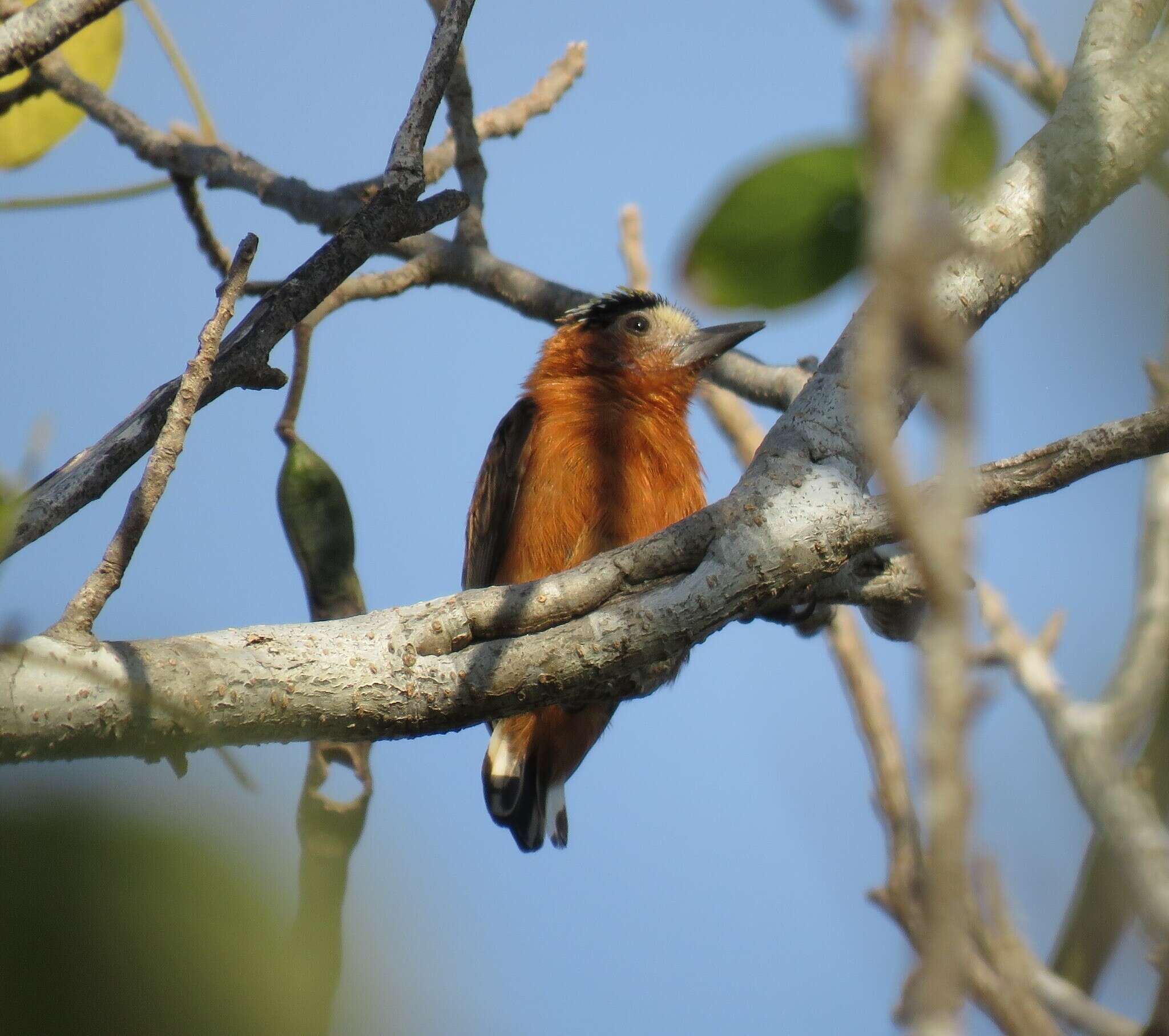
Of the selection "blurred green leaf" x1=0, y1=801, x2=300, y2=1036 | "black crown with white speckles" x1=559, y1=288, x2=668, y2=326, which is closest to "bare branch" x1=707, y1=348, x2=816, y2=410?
"black crown with white speckles" x1=559, y1=288, x2=668, y2=326

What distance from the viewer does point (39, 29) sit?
328 cm

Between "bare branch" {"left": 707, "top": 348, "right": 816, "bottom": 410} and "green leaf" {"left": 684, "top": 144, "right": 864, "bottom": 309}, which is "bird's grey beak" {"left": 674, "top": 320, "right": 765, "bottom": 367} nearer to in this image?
"bare branch" {"left": 707, "top": 348, "right": 816, "bottom": 410}

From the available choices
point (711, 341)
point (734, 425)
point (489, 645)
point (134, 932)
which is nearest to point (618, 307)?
point (711, 341)

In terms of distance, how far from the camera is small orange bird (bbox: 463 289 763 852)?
5.01 m

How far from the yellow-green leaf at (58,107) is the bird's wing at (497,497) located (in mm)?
2231

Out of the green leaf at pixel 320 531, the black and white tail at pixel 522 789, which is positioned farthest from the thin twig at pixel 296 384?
the black and white tail at pixel 522 789

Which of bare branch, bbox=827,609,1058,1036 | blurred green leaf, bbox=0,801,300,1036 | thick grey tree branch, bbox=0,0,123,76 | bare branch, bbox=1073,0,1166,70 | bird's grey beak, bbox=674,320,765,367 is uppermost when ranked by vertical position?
bird's grey beak, bbox=674,320,765,367

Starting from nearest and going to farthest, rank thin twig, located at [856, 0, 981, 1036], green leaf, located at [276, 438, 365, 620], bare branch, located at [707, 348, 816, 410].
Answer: thin twig, located at [856, 0, 981, 1036] < green leaf, located at [276, 438, 365, 620] < bare branch, located at [707, 348, 816, 410]

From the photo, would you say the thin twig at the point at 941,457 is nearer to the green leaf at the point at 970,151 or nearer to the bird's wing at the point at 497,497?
the green leaf at the point at 970,151

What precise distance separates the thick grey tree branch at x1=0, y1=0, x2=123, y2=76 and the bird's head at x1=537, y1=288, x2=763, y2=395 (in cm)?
261

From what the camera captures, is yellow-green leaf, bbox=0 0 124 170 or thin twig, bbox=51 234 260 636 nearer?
thin twig, bbox=51 234 260 636

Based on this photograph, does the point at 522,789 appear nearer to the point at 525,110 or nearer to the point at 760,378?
the point at 760,378

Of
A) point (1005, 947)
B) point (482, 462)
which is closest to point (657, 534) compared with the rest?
point (1005, 947)

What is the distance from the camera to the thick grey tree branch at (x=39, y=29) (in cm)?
327
